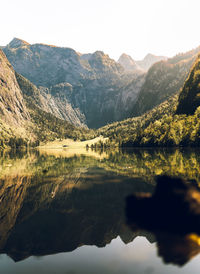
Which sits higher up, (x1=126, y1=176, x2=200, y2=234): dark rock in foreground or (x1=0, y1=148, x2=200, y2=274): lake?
(x1=126, y1=176, x2=200, y2=234): dark rock in foreground

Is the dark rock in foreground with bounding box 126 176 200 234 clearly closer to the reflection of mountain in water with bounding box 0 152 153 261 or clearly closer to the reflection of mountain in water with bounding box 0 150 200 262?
the reflection of mountain in water with bounding box 0 150 200 262

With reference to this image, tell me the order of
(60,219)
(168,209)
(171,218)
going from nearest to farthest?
(171,218)
(168,209)
(60,219)

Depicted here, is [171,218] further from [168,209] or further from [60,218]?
[60,218]

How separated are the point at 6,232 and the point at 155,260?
15.3m

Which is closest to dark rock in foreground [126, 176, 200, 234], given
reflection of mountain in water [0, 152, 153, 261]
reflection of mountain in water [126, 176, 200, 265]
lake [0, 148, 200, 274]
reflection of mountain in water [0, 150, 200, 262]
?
reflection of mountain in water [126, 176, 200, 265]

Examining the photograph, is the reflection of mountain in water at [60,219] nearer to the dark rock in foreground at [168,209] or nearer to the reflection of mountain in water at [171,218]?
the reflection of mountain in water at [171,218]

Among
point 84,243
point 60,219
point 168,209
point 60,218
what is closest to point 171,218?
point 168,209

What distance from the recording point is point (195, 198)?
28.8 meters

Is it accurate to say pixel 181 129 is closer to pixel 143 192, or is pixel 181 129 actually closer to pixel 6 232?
pixel 143 192

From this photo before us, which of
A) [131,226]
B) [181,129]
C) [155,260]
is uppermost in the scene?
[181,129]

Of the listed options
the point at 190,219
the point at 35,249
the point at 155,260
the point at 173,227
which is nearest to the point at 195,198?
the point at 190,219

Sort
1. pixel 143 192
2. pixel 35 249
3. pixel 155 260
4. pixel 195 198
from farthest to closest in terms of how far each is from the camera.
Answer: pixel 143 192, pixel 195 198, pixel 35 249, pixel 155 260

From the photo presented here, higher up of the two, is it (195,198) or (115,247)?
(195,198)

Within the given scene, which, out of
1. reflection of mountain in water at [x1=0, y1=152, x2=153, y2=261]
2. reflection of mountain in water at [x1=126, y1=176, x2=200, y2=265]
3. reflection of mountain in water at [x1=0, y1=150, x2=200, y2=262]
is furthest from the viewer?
reflection of mountain in water at [x1=0, y1=152, x2=153, y2=261]
